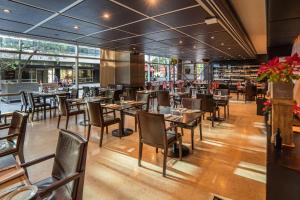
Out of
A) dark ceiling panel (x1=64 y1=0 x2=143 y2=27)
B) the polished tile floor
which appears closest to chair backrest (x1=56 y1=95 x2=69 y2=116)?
the polished tile floor

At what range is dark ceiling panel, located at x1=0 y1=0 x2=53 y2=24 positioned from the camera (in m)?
3.40

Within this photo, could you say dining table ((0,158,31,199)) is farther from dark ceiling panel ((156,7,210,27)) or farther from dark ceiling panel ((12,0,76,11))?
dark ceiling panel ((156,7,210,27))

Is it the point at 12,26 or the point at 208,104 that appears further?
the point at 208,104

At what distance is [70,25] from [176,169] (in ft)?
14.1

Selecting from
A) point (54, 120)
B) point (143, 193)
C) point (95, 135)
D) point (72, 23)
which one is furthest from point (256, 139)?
point (54, 120)

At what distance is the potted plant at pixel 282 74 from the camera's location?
1.61m

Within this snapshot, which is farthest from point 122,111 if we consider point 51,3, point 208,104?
point 51,3

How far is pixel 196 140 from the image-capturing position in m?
4.07

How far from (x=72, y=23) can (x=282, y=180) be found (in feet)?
16.2

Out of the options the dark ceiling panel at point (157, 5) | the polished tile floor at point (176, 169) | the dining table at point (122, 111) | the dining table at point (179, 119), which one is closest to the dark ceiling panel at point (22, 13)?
the dark ceiling panel at point (157, 5)

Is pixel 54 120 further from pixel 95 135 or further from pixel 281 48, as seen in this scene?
pixel 281 48

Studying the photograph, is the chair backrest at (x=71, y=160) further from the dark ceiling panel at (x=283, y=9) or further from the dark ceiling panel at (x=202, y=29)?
the dark ceiling panel at (x=202, y=29)

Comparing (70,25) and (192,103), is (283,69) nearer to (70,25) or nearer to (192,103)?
(192,103)

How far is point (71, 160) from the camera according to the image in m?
1.44
